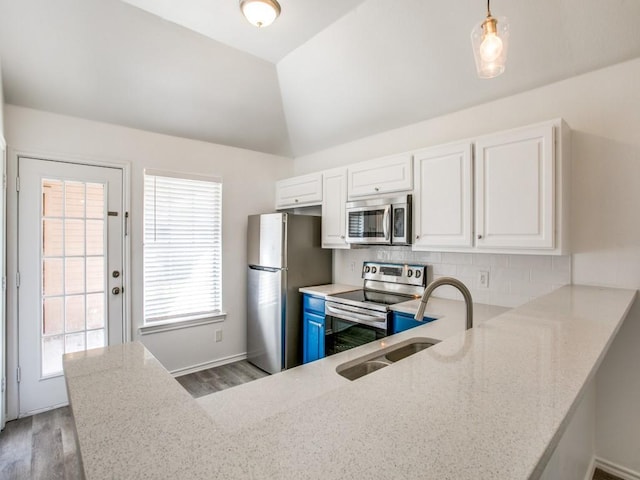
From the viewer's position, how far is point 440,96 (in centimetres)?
274

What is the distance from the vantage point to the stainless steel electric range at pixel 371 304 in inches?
105

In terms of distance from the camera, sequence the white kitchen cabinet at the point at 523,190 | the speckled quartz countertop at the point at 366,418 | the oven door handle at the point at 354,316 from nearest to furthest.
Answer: the speckled quartz countertop at the point at 366,418
the white kitchen cabinet at the point at 523,190
the oven door handle at the point at 354,316

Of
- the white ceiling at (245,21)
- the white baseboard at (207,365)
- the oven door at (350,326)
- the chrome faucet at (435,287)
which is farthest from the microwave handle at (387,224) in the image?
the white baseboard at (207,365)

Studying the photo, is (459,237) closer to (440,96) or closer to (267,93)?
(440,96)

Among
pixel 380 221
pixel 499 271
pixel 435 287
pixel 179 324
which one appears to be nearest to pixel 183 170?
pixel 179 324

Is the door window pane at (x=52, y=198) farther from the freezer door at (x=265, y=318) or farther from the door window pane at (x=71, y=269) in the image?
the freezer door at (x=265, y=318)

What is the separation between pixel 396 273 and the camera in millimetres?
3146

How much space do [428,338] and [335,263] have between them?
6.87 feet

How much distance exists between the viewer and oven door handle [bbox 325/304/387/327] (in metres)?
2.61

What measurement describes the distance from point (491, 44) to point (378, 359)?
1.37 meters

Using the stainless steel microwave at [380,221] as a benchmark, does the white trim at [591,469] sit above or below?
below

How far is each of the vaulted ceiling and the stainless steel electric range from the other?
4.56 feet

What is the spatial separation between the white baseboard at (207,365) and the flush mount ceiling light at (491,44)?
354 cm

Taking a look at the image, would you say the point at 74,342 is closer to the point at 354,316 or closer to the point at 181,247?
the point at 181,247
